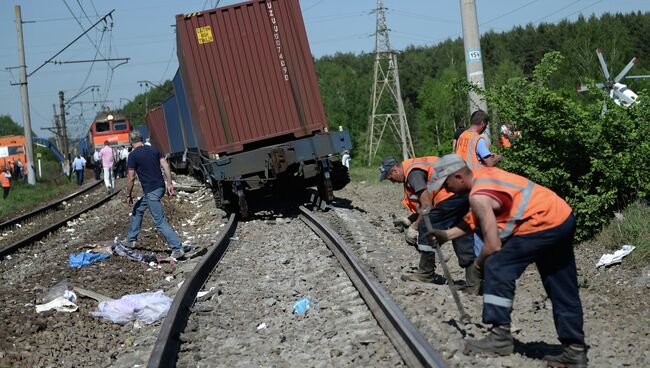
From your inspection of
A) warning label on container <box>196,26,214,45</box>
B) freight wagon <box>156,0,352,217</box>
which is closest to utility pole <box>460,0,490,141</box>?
freight wagon <box>156,0,352,217</box>

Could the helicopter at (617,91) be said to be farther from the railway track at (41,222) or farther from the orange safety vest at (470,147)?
the railway track at (41,222)

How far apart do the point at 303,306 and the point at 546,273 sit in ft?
8.69

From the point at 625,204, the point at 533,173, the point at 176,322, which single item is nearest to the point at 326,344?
the point at 176,322

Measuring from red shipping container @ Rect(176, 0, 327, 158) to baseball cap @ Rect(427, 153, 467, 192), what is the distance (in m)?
9.22

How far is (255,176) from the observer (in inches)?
539

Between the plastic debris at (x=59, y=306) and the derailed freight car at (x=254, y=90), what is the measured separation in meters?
5.84

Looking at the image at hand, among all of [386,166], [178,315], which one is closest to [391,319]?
[386,166]

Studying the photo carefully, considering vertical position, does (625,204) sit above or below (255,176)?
below

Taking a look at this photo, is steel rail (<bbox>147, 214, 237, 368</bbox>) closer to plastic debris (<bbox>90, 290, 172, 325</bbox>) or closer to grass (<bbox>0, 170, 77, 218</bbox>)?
plastic debris (<bbox>90, 290, 172, 325</bbox>)

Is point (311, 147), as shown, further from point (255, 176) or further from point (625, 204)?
point (625, 204)

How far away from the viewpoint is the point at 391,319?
5449mm

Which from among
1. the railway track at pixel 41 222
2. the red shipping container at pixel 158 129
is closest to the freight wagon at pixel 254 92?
the railway track at pixel 41 222

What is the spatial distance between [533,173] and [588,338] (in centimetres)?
407

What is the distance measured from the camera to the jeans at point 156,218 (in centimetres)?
A: 1020
